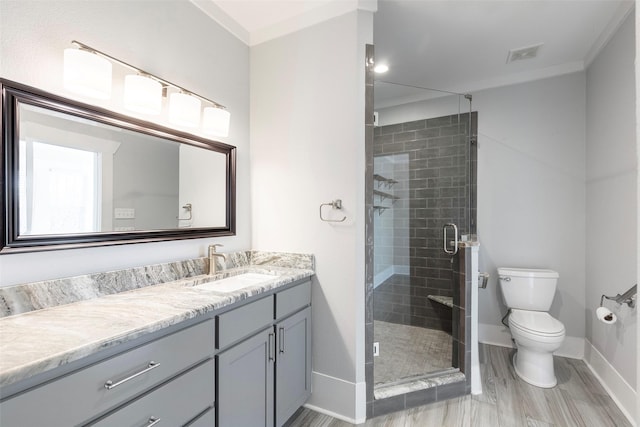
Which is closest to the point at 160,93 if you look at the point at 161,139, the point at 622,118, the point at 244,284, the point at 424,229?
the point at 161,139

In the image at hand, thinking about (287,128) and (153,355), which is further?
(287,128)

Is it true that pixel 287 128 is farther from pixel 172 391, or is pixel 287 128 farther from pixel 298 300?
→ pixel 172 391

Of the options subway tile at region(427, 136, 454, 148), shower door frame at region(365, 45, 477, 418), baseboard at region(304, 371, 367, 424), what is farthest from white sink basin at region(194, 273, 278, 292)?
subway tile at region(427, 136, 454, 148)

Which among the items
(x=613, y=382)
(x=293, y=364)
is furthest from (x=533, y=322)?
(x=293, y=364)

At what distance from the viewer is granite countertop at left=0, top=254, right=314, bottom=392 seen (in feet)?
2.34

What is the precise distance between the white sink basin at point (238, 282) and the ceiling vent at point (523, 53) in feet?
8.65

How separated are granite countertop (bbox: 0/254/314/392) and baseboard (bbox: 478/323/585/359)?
2.44 m

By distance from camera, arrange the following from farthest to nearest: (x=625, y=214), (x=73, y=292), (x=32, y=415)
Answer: (x=625, y=214) < (x=73, y=292) < (x=32, y=415)

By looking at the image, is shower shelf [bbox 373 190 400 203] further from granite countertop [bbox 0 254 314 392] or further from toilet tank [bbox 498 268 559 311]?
toilet tank [bbox 498 268 559 311]

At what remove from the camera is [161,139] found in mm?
1602

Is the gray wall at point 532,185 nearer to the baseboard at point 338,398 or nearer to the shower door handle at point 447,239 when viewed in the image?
the shower door handle at point 447,239

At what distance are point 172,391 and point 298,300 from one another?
0.85 metres

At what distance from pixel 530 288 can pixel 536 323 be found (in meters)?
0.34

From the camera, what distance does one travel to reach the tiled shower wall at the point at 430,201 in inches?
98.5
